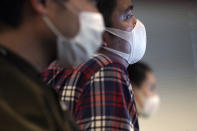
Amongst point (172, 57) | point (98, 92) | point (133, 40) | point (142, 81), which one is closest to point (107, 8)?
point (133, 40)

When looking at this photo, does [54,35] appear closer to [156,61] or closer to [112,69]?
[112,69]

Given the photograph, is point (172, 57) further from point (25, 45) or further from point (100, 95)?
point (25, 45)

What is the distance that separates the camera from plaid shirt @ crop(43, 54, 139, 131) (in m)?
0.94

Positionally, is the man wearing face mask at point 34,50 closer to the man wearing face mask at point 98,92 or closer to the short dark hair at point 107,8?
the man wearing face mask at point 98,92

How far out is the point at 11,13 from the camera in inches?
26.6

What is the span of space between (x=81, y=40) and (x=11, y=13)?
19 cm

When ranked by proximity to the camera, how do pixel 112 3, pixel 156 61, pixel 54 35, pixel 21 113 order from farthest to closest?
pixel 156 61 < pixel 112 3 < pixel 54 35 < pixel 21 113

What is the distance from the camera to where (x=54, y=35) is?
729 millimetres

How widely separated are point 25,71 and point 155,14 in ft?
6.12

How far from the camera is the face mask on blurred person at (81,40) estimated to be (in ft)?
2.45

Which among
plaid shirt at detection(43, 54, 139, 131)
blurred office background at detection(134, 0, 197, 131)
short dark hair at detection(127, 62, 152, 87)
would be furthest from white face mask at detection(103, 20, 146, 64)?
blurred office background at detection(134, 0, 197, 131)

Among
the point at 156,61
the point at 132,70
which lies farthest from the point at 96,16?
the point at 156,61

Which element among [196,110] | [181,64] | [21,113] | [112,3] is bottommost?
[196,110]

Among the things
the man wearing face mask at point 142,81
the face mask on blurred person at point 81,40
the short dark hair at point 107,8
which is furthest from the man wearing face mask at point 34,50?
the man wearing face mask at point 142,81
